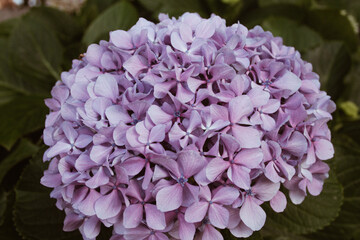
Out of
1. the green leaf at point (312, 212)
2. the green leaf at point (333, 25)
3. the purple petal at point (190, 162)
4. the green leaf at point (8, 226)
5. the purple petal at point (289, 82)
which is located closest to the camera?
the purple petal at point (190, 162)

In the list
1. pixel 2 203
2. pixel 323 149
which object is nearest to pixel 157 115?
pixel 323 149

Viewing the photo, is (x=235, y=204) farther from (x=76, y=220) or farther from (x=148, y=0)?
(x=148, y=0)

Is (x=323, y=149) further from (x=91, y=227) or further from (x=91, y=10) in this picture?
(x=91, y=10)

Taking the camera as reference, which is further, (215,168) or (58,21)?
(58,21)

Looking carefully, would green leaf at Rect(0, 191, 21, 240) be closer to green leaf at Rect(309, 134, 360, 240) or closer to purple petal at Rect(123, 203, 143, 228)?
purple petal at Rect(123, 203, 143, 228)

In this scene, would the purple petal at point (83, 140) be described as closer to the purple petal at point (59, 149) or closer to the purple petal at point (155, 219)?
the purple petal at point (59, 149)

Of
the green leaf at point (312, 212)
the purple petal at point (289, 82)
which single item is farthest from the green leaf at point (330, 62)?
the purple petal at point (289, 82)

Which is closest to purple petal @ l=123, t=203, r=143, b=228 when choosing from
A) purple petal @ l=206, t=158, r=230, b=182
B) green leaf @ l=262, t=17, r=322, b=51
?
purple petal @ l=206, t=158, r=230, b=182
